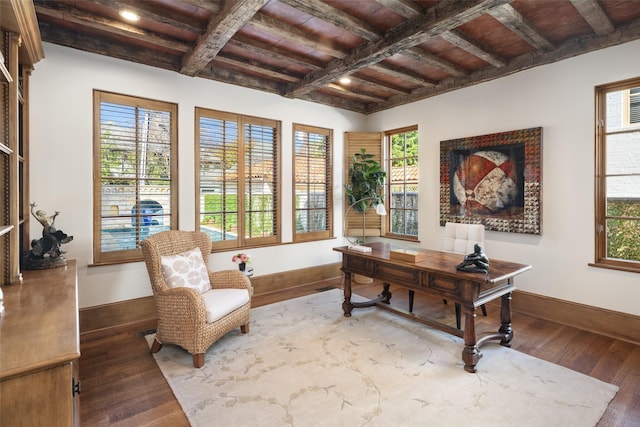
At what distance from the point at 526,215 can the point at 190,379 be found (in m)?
3.73

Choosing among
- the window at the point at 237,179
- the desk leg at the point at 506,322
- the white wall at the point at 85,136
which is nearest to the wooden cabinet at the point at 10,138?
the white wall at the point at 85,136

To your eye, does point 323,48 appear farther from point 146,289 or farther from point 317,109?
point 146,289

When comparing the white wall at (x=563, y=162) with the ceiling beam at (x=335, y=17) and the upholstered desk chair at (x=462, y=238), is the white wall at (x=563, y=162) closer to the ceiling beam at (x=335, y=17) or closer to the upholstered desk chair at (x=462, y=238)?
the upholstered desk chair at (x=462, y=238)

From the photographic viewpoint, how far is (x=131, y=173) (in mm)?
3359

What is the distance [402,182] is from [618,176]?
8.40 feet

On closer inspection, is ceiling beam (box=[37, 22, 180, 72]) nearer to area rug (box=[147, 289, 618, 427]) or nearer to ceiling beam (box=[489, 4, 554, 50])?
area rug (box=[147, 289, 618, 427])

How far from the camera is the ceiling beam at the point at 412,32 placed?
2.39 meters

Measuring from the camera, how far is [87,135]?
122 inches

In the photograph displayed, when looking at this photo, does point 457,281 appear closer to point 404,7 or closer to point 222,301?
point 222,301

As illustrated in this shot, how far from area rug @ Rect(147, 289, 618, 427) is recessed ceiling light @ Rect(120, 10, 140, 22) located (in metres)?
2.84

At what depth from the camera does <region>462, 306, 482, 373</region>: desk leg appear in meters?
2.45

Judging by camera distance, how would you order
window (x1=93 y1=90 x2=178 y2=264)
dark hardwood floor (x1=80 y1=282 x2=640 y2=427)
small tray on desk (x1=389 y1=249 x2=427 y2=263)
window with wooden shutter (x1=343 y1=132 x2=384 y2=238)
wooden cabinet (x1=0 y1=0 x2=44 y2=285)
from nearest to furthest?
wooden cabinet (x1=0 y1=0 x2=44 y2=285), dark hardwood floor (x1=80 y1=282 x2=640 y2=427), small tray on desk (x1=389 y1=249 x2=427 y2=263), window (x1=93 y1=90 x2=178 y2=264), window with wooden shutter (x1=343 y1=132 x2=384 y2=238)

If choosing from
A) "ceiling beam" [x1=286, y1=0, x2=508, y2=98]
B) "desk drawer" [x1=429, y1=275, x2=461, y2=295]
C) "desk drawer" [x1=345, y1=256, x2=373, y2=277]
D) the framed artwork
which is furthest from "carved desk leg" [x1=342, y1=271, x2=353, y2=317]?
"ceiling beam" [x1=286, y1=0, x2=508, y2=98]

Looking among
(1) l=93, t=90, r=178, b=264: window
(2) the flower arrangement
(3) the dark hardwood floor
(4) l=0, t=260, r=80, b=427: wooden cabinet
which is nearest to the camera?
(4) l=0, t=260, r=80, b=427: wooden cabinet
